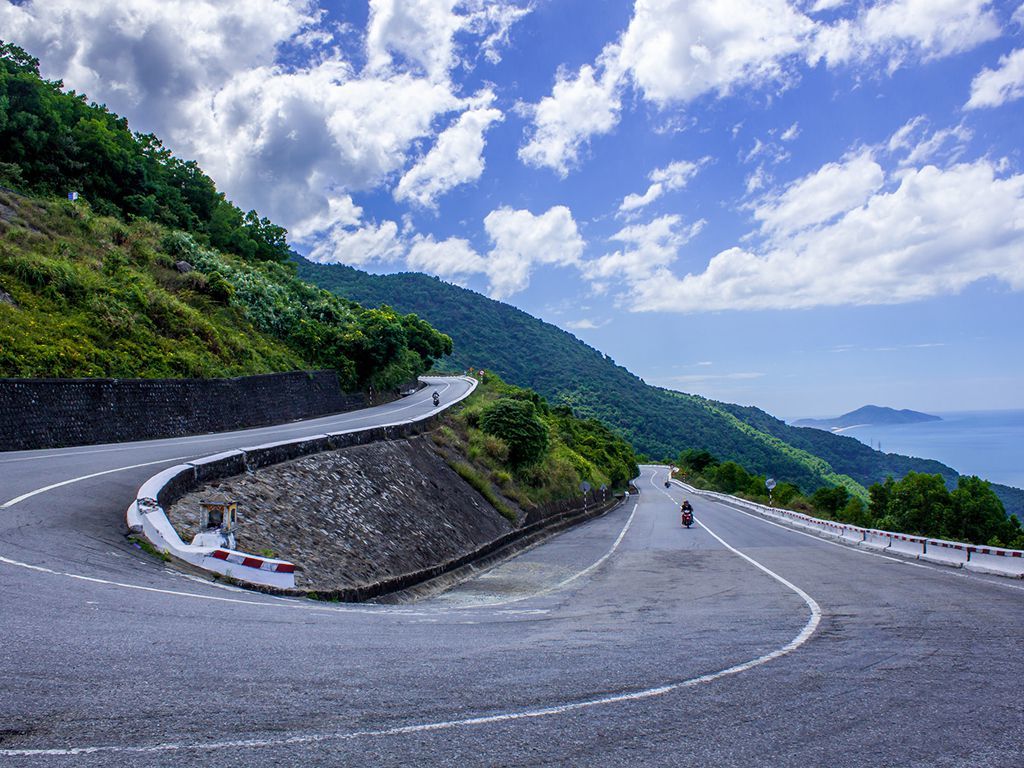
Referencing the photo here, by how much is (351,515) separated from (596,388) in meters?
132

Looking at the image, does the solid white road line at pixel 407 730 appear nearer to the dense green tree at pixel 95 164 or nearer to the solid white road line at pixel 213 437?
the solid white road line at pixel 213 437

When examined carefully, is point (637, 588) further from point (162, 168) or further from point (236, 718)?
point (162, 168)

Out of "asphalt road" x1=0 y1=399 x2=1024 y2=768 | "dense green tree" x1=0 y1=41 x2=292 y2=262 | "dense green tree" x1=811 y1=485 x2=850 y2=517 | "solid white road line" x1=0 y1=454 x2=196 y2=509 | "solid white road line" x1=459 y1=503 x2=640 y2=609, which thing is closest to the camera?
"asphalt road" x1=0 y1=399 x2=1024 y2=768

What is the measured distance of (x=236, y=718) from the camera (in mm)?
4379

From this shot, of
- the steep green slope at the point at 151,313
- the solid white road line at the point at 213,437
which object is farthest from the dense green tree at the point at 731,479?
the solid white road line at the point at 213,437

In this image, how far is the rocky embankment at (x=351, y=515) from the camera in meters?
12.3

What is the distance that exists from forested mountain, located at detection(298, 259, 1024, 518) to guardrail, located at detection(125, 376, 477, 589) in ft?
354

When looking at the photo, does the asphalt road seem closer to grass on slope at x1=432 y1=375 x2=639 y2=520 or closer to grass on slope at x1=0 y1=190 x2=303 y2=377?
grass on slope at x1=0 y1=190 x2=303 y2=377

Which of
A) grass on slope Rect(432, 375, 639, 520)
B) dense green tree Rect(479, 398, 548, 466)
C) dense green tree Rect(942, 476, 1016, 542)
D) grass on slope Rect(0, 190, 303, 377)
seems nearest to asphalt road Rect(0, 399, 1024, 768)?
grass on slope Rect(0, 190, 303, 377)

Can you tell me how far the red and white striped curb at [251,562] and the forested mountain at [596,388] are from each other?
112561 millimetres

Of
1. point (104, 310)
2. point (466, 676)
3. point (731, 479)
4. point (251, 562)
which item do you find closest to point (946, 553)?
point (466, 676)

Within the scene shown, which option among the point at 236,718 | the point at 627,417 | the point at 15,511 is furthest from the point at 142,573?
the point at 627,417

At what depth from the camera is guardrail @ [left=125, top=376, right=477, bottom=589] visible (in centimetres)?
991

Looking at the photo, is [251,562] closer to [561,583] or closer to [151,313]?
[561,583]
